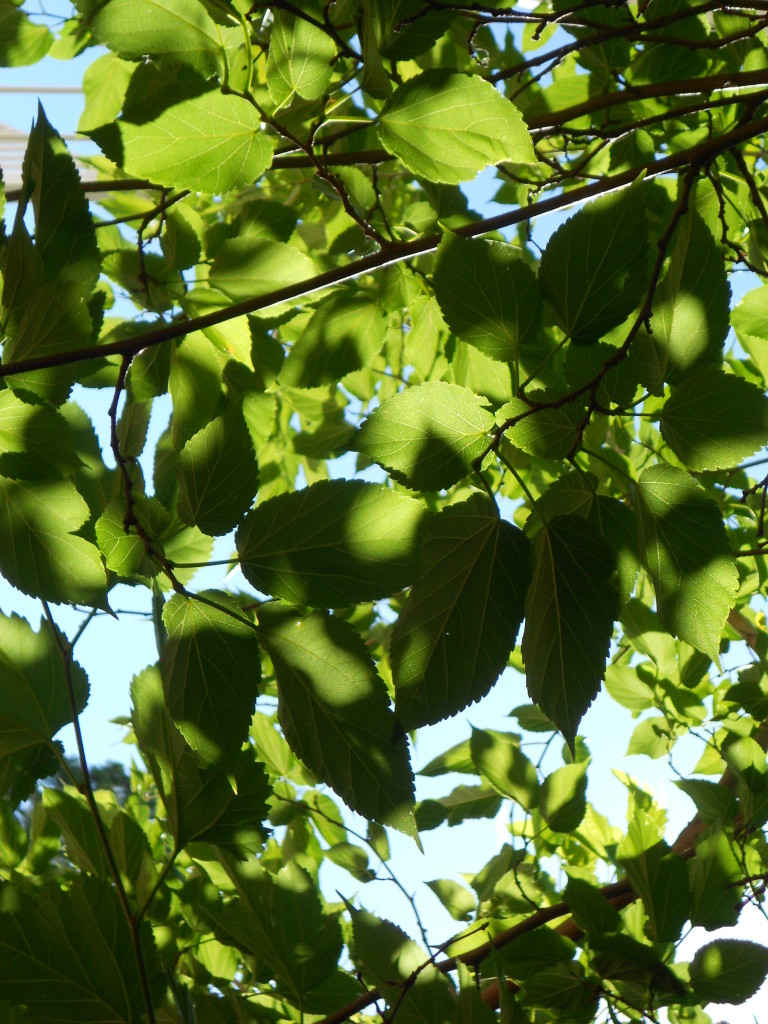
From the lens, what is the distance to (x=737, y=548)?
47.7 inches

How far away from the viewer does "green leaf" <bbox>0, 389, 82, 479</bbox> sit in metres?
0.49

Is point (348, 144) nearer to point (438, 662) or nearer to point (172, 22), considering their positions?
point (172, 22)

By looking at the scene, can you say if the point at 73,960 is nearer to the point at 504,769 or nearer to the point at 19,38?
the point at 504,769

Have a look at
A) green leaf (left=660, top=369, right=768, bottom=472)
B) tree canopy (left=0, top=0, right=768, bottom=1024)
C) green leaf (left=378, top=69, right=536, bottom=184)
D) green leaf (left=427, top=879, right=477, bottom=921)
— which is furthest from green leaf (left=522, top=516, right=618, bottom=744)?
green leaf (left=427, top=879, right=477, bottom=921)

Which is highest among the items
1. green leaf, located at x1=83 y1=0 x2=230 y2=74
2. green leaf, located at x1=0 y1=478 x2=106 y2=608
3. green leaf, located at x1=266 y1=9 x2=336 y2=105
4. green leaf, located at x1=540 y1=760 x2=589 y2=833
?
green leaf, located at x1=83 y1=0 x2=230 y2=74

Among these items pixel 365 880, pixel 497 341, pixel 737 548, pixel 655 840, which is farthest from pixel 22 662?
pixel 737 548

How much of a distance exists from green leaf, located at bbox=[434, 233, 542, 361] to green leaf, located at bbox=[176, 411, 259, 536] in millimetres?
137

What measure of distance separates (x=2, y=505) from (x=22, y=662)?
184mm

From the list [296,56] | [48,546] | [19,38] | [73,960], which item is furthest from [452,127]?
[19,38]

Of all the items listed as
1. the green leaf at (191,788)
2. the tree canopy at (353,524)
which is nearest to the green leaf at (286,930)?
the tree canopy at (353,524)

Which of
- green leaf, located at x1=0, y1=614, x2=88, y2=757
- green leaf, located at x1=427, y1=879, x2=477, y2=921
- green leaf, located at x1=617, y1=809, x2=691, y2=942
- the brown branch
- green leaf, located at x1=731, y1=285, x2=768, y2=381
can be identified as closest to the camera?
the brown branch

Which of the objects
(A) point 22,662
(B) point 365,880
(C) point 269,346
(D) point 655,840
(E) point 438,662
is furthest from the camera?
(B) point 365,880

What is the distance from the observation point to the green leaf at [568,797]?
96cm

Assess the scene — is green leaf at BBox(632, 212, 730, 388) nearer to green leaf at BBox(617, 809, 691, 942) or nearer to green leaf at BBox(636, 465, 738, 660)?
green leaf at BBox(636, 465, 738, 660)
